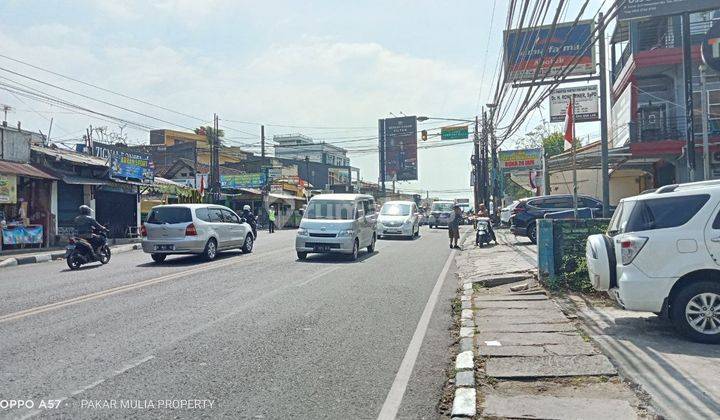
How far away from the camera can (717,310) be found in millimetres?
6234

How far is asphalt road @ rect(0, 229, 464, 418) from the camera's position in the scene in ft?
15.1

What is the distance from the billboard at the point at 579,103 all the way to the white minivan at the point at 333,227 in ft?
42.3

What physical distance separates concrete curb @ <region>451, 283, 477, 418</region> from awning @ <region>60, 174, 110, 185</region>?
21180 millimetres

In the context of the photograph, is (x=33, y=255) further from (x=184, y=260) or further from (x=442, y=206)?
(x=442, y=206)

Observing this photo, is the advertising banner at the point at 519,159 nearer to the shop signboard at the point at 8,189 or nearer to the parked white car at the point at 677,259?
the shop signboard at the point at 8,189

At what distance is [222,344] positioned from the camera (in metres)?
Result: 6.40

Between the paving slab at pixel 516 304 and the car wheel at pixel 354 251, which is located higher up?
the car wheel at pixel 354 251

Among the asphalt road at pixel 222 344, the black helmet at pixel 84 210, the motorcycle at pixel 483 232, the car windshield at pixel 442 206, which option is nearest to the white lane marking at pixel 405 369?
the asphalt road at pixel 222 344

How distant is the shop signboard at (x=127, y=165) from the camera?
2666 cm

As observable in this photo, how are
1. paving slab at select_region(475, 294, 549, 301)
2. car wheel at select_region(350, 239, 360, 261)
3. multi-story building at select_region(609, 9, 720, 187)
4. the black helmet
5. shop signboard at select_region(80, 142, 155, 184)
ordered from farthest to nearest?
shop signboard at select_region(80, 142, 155, 184) → multi-story building at select_region(609, 9, 720, 187) → car wheel at select_region(350, 239, 360, 261) → the black helmet → paving slab at select_region(475, 294, 549, 301)

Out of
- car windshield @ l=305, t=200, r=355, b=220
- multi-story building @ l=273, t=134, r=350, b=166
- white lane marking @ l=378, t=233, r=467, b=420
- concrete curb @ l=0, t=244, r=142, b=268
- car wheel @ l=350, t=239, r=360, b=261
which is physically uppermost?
multi-story building @ l=273, t=134, r=350, b=166

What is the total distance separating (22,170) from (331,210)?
527 inches

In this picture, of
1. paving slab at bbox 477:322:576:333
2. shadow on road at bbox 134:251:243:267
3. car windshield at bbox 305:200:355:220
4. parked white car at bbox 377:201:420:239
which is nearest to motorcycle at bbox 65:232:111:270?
shadow on road at bbox 134:251:243:267

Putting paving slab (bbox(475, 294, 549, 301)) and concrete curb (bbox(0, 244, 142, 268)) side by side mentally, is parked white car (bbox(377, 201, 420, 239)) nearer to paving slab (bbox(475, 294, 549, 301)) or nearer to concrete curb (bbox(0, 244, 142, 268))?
concrete curb (bbox(0, 244, 142, 268))
